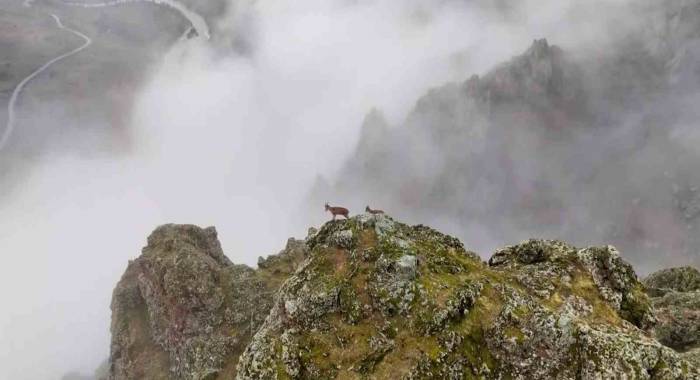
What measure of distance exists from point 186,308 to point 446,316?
33858 mm

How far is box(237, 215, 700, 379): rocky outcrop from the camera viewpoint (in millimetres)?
18734

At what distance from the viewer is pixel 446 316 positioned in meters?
20.1

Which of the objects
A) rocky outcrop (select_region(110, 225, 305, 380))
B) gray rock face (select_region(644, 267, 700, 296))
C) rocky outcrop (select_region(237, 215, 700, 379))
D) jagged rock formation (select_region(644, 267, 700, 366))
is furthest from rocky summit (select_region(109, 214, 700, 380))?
gray rock face (select_region(644, 267, 700, 296))

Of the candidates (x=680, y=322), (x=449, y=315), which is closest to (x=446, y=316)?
(x=449, y=315)

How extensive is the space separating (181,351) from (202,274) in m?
7.60

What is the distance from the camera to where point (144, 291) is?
5241 cm

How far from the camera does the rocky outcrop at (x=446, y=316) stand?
738 inches

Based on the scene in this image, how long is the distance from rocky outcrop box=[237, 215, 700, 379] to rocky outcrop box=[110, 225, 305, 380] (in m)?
22.8

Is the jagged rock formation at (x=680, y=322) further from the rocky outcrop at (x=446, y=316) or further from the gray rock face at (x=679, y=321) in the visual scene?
the rocky outcrop at (x=446, y=316)

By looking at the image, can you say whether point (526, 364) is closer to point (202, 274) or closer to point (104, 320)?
point (202, 274)

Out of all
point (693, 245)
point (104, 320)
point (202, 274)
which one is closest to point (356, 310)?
point (202, 274)

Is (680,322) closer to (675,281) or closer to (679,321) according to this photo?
(679,321)

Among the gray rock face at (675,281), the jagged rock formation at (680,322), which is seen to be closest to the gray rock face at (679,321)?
the jagged rock formation at (680,322)

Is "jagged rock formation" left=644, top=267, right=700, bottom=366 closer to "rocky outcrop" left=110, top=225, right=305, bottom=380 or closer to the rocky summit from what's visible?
the rocky summit
